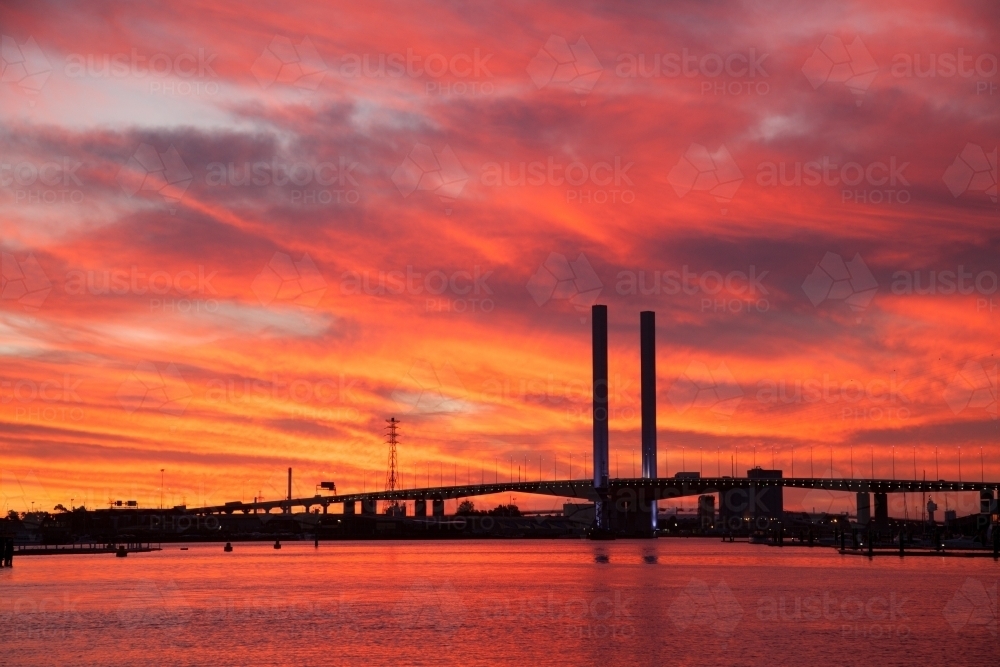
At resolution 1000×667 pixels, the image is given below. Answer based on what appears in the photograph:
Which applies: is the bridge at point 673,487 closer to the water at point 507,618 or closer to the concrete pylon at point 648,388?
the concrete pylon at point 648,388

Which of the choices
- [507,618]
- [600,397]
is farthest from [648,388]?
[507,618]

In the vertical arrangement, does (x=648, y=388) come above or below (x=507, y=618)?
above

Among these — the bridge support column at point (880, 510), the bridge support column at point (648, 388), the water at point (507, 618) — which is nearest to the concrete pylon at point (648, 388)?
the bridge support column at point (648, 388)

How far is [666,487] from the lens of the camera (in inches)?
6299

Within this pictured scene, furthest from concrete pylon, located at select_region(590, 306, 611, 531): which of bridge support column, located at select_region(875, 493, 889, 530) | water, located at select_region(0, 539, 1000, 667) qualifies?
water, located at select_region(0, 539, 1000, 667)

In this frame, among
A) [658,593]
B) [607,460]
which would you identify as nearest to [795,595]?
[658,593]

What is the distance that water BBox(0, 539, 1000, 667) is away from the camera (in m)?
36.0

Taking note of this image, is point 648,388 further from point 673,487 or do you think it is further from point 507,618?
point 507,618

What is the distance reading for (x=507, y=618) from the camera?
4647cm

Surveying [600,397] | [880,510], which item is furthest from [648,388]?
[880,510]

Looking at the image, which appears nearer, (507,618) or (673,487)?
(507,618)

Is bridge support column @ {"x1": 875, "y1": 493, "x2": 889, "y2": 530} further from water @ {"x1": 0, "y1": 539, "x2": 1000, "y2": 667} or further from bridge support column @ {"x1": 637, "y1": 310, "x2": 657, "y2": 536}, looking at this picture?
water @ {"x1": 0, "y1": 539, "x2": 1000, "y2": 667}

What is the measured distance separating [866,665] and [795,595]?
79.4 ft

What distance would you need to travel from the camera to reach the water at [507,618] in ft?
118
